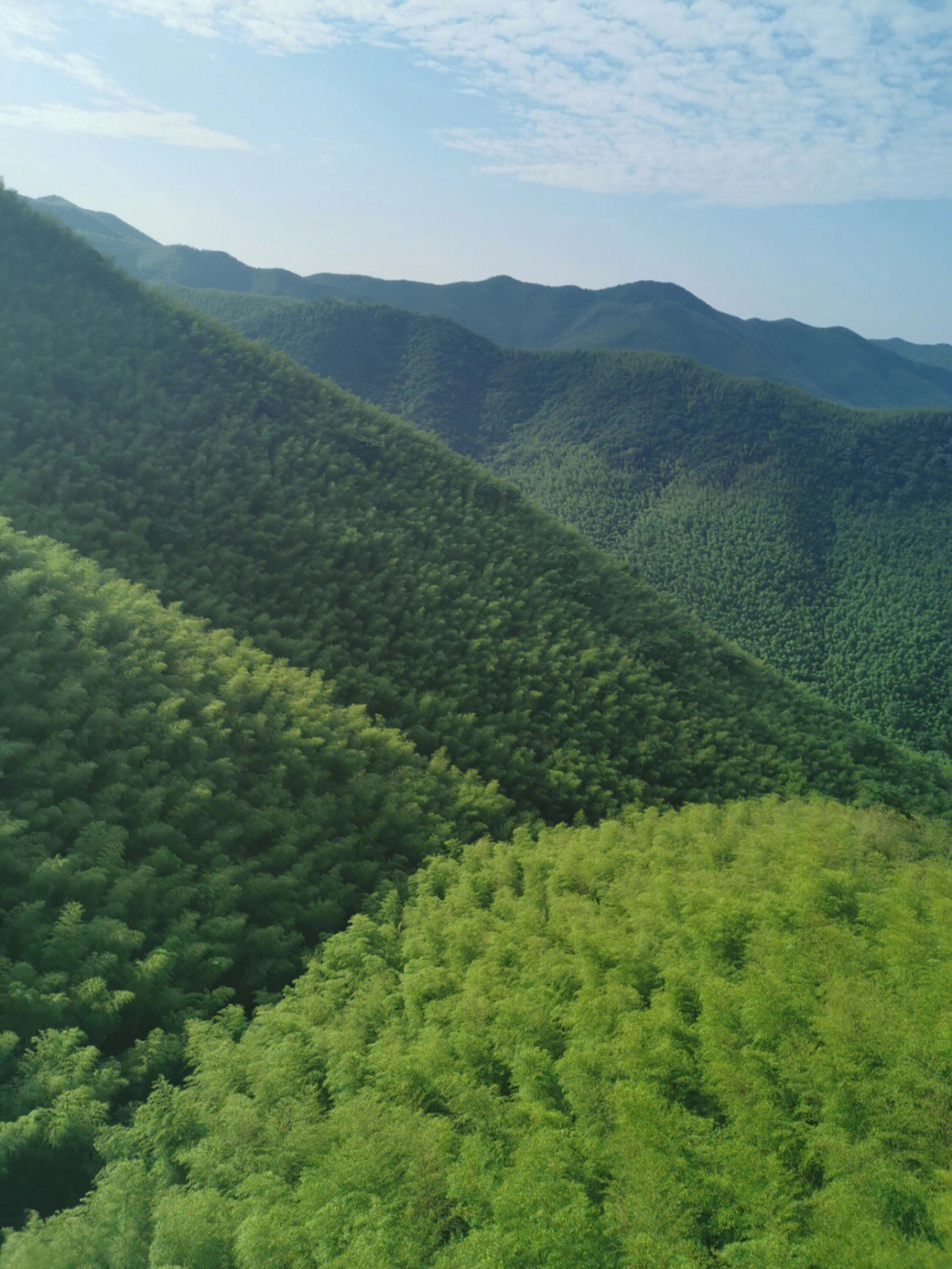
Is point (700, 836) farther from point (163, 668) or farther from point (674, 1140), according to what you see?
point (163, 668)

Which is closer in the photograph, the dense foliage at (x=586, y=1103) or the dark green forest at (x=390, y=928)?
the dense foliage at (x=586, y=1103)

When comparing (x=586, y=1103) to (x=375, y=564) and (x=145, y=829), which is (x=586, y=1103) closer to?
(x=145, y=829)

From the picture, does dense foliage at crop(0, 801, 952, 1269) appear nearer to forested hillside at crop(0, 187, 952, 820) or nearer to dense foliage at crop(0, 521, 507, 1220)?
dense foliage at crop(0, 521, 507, 1220)

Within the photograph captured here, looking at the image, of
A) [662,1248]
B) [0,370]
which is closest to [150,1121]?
[662,1248]

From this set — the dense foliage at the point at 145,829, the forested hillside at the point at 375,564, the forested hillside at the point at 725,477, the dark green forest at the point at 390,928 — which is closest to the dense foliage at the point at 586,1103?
the dark green forest at the point at 390,928

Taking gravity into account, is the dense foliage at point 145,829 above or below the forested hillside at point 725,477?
below

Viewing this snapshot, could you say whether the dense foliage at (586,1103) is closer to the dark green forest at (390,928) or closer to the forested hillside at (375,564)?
the dark green forest at (390,928)
